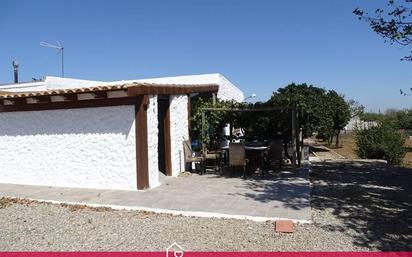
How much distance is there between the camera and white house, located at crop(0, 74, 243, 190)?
31.9ft

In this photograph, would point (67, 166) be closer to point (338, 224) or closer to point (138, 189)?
point (138, 189)

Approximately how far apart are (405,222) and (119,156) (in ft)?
21.7

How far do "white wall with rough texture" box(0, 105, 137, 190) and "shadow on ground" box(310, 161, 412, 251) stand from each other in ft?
15.9

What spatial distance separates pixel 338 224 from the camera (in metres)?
6.55

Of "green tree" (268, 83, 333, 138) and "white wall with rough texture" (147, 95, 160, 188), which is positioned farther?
"green tree" (268, 83, 333, 138)

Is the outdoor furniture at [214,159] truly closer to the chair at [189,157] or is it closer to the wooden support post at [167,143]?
the chair at [189,157]

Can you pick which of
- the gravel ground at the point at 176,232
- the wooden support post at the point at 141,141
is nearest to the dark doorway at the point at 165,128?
the wooden support post at the point at 141,141

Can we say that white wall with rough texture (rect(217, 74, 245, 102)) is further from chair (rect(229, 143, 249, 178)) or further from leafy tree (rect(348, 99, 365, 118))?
leafy tree (rect(348, 99, 365, 118))

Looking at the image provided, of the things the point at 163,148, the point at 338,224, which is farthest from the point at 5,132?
the point at 338,224

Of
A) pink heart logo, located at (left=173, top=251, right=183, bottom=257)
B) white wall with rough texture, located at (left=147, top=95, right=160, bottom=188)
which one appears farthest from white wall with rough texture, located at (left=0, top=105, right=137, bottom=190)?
pink heart logo, located at (left=173, top=251, right=183, bottom=257)

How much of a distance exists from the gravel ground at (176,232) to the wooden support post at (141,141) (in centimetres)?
181

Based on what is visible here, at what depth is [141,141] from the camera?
9609 mm

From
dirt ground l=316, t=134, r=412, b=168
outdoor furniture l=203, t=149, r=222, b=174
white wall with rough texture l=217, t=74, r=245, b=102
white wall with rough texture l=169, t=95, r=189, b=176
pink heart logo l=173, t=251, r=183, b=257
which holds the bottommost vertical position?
dirt ground l=316, t=134, r=412, b=168

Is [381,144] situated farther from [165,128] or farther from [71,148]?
[71,148]
